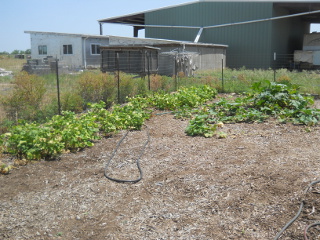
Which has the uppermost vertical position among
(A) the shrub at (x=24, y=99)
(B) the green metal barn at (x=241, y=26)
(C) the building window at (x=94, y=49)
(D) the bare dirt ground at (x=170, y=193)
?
(B) the green metal barn at (x=241, y=26)

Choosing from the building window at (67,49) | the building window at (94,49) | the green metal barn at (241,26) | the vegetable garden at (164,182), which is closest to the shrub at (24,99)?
the vegetable garden at (164,182)

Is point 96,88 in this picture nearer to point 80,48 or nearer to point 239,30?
point 239,30

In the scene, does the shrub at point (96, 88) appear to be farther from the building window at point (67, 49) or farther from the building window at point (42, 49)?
the building window at point (42, 49)

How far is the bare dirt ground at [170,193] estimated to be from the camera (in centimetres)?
399

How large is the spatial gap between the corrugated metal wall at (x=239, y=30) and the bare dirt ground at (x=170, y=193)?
76.7ft

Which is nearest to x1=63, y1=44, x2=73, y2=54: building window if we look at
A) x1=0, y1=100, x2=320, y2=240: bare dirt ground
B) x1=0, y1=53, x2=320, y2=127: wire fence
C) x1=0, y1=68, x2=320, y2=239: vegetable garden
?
x1=0, y1=53, x2=320, y2=127: wire fence

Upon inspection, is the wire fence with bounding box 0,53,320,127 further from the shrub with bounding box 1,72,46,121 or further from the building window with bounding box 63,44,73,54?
the building window with bounding box 63,44,73,54

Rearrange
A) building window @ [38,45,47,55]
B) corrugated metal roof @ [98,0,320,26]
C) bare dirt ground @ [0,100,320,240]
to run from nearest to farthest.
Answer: bare dirt ground @ [0,100,320,240]
corrugated metal roof @ [98,0,320,26]
building window @ [38,45,47,55]

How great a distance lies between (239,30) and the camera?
2986 cm

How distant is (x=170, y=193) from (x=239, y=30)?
1060 inches

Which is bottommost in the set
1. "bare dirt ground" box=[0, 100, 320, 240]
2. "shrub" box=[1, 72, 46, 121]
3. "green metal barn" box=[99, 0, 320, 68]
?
"bare dirt ground" box=[0, 100, 320, 240]

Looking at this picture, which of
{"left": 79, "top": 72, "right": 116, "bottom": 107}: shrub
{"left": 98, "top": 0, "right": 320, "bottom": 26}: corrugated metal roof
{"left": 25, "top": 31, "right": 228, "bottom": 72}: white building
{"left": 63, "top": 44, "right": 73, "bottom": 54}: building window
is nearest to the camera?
{"left": 79, "top": 72, "right": 116, "bottom": 107}: shrub

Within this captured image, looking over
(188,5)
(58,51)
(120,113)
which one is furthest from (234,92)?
(58,51)

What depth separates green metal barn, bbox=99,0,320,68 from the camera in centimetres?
2873
